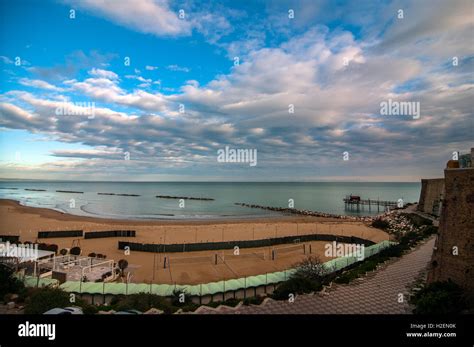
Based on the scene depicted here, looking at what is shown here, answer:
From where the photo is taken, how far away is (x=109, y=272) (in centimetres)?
1677

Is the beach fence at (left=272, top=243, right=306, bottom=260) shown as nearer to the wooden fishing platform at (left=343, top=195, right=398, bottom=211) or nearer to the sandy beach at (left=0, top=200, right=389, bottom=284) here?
the sandy beach at (left=0, top=200, right=389, bottom=284)

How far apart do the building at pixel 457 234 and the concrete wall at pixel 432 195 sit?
3514cm

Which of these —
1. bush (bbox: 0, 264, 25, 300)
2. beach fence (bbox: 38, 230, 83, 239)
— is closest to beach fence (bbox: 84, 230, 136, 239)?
beach fence (bbox: 38, 230, 83, 239)

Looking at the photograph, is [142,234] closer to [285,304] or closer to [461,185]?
[285,304]

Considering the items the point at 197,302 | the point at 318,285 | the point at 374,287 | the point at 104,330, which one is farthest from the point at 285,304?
the point at 104,330

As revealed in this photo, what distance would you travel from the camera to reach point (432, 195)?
149 feet

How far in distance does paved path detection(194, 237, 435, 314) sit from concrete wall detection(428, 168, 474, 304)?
211 centimetres

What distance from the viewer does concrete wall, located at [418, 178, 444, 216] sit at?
4203cm

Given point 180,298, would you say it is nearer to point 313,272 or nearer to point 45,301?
point 45,301

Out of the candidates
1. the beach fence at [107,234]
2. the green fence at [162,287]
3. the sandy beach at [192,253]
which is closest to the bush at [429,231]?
the sandy beach at [192,253]

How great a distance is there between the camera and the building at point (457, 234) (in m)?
10.6

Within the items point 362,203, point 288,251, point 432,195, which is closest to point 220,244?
point 288,251

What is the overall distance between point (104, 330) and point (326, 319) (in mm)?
3431

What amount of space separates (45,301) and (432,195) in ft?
170
